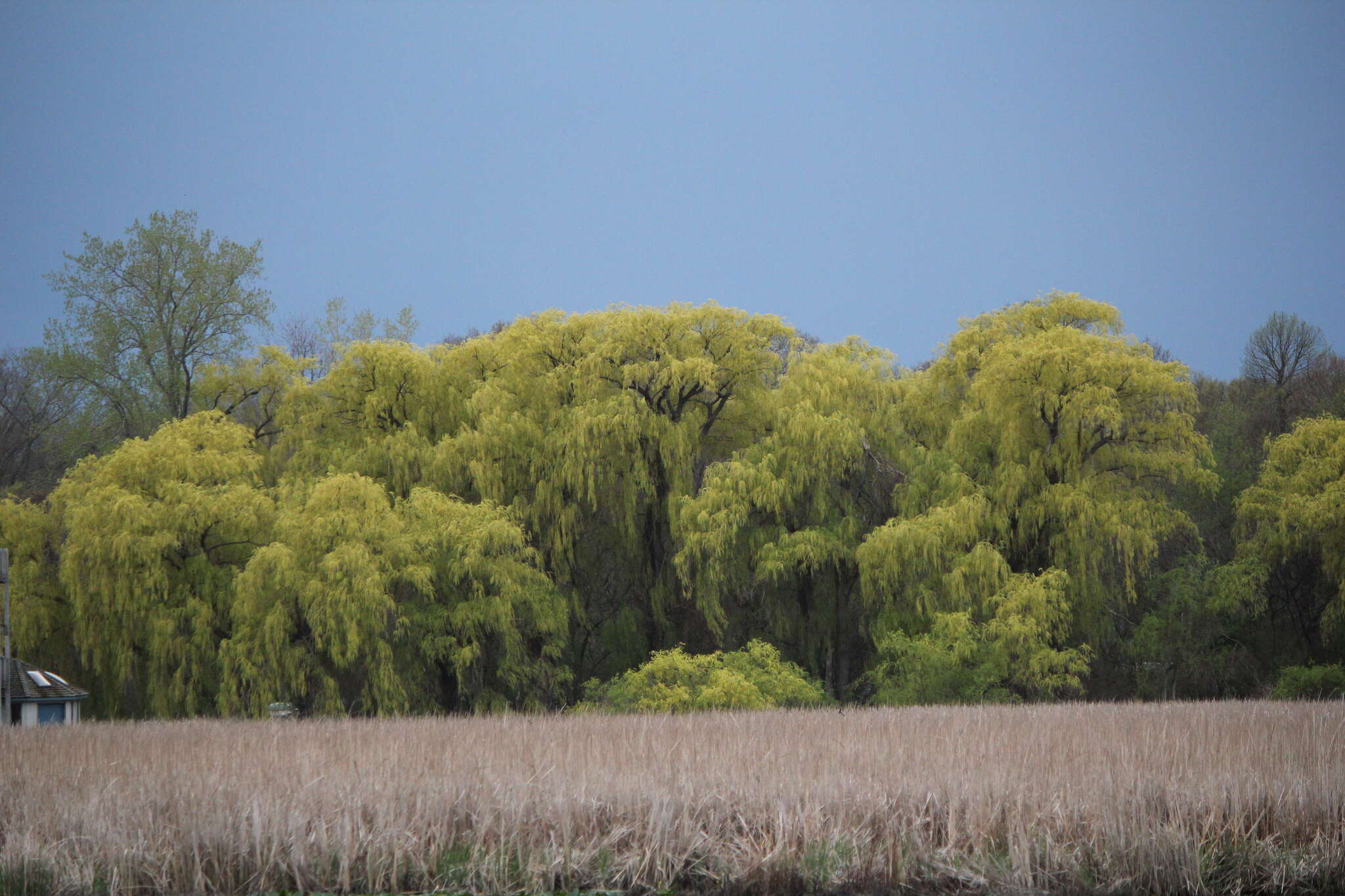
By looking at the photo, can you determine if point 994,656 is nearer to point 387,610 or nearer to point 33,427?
point 387,610

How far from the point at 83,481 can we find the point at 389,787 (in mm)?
23182

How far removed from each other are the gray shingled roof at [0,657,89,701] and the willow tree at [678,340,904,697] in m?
14.5

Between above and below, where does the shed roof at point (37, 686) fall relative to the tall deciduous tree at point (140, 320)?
below

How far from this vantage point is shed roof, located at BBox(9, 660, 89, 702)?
25328 mm

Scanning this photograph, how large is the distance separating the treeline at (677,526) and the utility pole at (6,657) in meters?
2.55

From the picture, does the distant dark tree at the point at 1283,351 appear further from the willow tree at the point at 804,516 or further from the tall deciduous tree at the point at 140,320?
the tall deciduous tree at the point at 140,320

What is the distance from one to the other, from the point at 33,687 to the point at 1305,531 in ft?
99.8

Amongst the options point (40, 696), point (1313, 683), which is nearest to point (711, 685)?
point (1313, 683)

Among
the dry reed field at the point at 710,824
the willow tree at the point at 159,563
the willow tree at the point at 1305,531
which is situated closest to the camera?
the dry reed field at the point at 710,824

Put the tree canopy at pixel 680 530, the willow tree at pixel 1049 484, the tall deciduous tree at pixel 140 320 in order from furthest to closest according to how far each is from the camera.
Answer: the tall deciduous tree at pixel 140 320
the willow tree at pixel 1049 484
the tree canopy at pixel 680 530

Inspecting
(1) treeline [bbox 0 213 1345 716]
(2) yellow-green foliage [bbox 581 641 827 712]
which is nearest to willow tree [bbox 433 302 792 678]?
(1) treeline [bbox 0 213 1345 716]

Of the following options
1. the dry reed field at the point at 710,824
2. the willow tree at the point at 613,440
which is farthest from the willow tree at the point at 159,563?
the dry reed field at the point at 710,824

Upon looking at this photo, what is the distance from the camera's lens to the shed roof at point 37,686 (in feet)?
83.1

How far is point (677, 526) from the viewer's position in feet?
96.0
